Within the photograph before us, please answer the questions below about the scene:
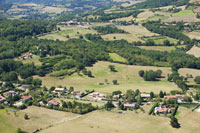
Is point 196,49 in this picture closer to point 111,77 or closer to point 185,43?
point 185,43

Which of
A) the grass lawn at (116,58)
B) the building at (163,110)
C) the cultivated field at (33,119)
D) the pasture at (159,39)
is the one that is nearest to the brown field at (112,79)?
the grass lawn at (116,58)

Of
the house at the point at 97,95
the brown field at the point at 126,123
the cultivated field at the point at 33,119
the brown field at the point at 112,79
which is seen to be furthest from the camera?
the brown field at the point at 112,79

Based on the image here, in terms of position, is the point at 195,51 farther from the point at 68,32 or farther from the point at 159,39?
the point at 68,32

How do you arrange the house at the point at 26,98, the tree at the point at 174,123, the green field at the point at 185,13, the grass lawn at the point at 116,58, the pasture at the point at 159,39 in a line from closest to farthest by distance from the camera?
the tree at the point at 174,123 < the house at the point at 26,98 < the grass lawn at the point at 116,58 < the pasture at the point at 159,39 < the green field at the point at 185,13

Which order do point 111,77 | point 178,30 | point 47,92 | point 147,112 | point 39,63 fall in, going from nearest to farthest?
point 147,112, point 47,92, point 111,77, point 39,63, point 178,30

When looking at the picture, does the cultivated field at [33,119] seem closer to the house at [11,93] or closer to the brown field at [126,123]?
the brown field at [126,123]

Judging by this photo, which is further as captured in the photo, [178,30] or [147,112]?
[178,30]

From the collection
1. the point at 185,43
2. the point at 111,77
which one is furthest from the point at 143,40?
the point at 111,77
